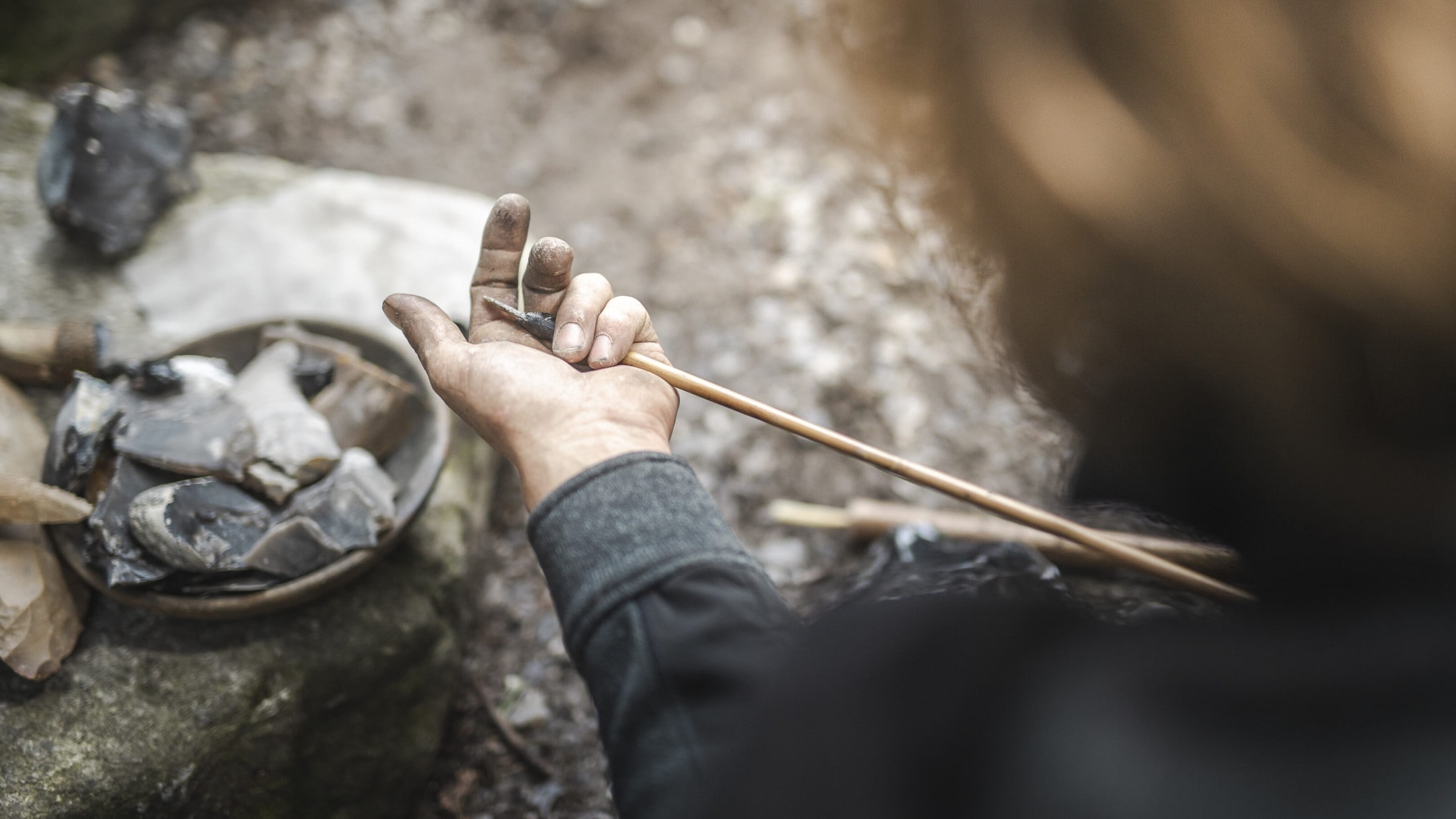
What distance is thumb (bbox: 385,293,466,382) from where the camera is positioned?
1478 mm

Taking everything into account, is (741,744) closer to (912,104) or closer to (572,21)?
(912,104)

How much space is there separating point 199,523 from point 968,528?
2.07 m

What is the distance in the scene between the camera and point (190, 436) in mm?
1744

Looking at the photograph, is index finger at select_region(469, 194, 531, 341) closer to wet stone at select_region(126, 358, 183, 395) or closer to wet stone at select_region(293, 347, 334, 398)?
wet stone at select_region(293, 347, 334, 398)

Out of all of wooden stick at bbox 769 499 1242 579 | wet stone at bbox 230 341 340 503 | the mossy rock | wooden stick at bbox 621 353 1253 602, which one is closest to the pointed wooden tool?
wooden stick at bbox 621 353 1253 602

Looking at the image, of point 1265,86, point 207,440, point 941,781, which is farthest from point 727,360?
point 1265,86

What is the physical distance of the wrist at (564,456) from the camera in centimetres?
125

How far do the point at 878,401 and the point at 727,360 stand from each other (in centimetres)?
64

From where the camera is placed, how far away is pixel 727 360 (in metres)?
3.07

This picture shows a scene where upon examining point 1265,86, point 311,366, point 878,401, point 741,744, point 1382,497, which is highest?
point 1265,86

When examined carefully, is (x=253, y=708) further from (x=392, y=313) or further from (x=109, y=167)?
(x=109, y=167)

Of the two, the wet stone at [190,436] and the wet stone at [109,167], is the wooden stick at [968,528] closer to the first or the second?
the wet stone at [190,436]

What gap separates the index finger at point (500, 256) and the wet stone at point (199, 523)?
702 millimetres

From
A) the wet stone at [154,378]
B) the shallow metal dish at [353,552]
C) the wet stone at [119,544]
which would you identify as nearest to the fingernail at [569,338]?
the shallow metal dish at [353,552]
